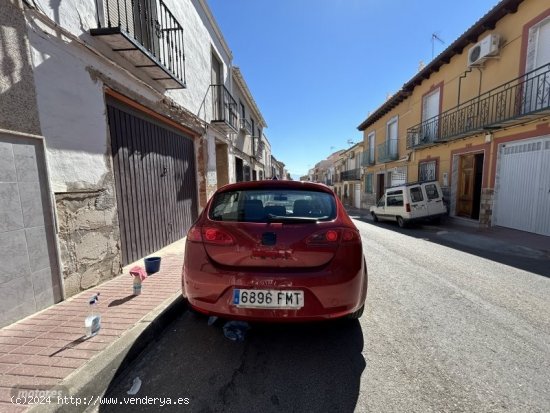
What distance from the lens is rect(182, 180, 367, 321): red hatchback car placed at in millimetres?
1989

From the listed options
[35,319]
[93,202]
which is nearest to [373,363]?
[35,319]

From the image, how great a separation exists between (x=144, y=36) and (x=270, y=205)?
484cm

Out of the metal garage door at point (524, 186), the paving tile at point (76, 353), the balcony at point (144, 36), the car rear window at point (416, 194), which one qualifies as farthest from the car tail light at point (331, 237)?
the car rear window at point (416, 194)

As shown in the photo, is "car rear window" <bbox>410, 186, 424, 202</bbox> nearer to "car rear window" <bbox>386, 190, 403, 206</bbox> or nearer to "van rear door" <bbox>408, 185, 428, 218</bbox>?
"van rear door" <bbox>408, 185, 428, 218</bbox>

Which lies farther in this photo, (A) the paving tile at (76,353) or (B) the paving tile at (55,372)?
(A) the paving tile at (76,353)

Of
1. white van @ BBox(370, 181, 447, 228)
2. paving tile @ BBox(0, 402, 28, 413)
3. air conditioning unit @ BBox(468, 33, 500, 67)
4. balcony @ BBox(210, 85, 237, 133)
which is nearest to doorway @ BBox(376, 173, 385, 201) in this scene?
white van @ BBox(370, 181, 447, 228)

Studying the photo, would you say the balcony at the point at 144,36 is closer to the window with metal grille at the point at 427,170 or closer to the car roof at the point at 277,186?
the car roof at the point at 277,186

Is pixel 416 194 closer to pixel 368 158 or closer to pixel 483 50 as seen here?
pixel 483 50

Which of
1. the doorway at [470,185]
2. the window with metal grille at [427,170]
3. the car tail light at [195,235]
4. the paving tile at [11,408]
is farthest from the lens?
the window with metal grille at [427,170]

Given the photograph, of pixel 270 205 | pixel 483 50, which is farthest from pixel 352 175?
pixel 270 205

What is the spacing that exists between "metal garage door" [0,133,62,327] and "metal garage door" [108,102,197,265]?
134cm

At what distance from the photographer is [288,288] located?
1983mm

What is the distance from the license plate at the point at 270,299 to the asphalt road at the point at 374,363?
1.68 feet

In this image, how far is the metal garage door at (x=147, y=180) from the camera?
4.23 meters
